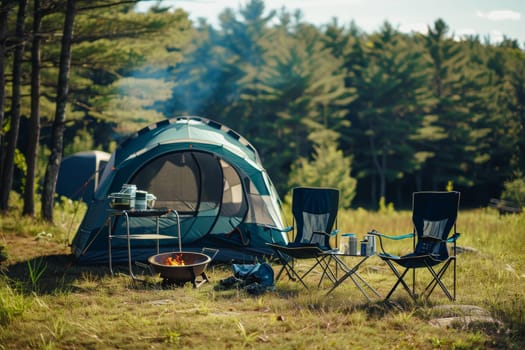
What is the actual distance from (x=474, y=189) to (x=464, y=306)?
23198 mm

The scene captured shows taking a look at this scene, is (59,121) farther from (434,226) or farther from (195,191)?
(434,226)

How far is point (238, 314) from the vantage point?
3754 mm

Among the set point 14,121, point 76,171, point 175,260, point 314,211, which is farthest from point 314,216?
point 76,171

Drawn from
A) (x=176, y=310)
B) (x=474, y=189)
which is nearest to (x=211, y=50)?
(x=474, y=189)

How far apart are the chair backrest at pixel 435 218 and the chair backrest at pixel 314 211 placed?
797mm

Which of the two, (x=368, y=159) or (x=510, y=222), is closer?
(x=510, y=222)

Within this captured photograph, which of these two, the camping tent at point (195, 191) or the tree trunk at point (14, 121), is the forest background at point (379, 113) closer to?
the tree trunk at point (14, 121)

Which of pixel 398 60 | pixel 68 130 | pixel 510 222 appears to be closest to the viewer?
pixel 510 222

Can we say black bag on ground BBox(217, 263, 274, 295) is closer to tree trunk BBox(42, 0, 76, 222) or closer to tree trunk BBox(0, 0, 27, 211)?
tree trunk BBox(42, 0, 76, 222)

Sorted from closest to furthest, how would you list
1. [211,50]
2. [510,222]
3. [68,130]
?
[510,222]
[68,130]
[211,50]

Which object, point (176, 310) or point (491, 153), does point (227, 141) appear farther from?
point (491, 153)

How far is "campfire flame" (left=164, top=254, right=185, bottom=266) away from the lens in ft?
15.5

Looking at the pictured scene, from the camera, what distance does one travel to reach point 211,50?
33500 mm

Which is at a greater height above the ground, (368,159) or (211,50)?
(211,50)
